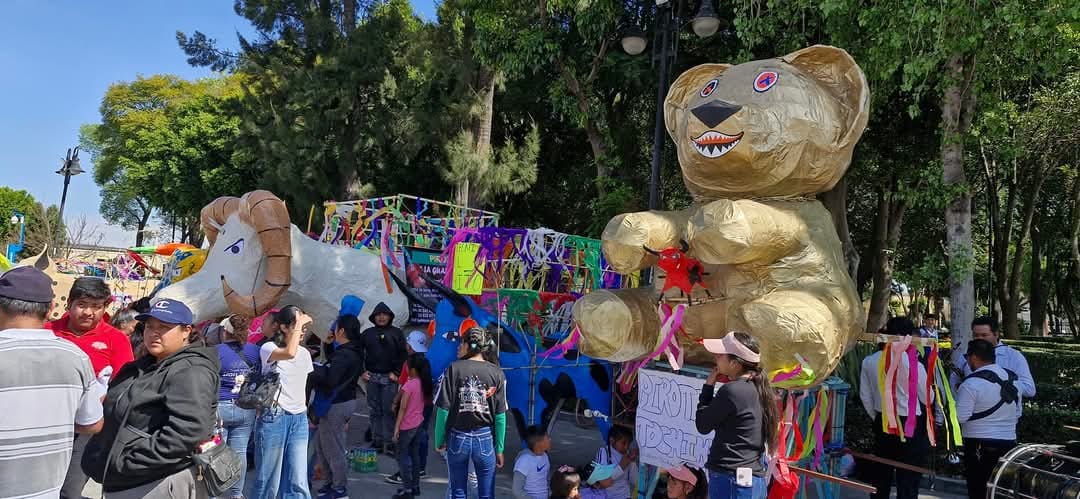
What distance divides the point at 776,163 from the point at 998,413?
2483 mm

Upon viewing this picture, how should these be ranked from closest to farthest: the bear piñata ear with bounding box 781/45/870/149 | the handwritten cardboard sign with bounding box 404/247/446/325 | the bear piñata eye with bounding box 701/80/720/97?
1. the bear piñata ear with bounding box 781/45/870/149
2. the bear piñata eye with bounding box 701/80/720/97
3. the handwritten cardboard sign with bounding box 404/247/446/325

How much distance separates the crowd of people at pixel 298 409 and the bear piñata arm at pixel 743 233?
872mm

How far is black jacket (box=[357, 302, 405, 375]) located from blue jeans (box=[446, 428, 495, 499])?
213 cm

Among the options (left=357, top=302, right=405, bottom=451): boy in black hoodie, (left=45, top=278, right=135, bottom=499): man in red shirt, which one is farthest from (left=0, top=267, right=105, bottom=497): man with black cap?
(left=357, top=302, right=405, bottom=451): boy in black hoodie

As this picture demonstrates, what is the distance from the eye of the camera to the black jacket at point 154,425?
2.88 meters

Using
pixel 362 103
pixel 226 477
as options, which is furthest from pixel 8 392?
pixel 362 103

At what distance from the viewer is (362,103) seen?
60.1 ft

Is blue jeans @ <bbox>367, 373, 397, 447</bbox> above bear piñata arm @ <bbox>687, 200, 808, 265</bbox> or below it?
below

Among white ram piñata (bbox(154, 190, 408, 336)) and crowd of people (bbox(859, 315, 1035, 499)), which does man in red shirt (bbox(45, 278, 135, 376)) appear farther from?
crowd of people (bbox(859, 315, 1035, 499))

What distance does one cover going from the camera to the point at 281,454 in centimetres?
465

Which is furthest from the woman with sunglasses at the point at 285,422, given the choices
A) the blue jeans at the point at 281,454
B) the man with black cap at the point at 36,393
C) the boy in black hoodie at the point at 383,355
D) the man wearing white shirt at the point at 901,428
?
the man wearing white shirt at the point at 901,428

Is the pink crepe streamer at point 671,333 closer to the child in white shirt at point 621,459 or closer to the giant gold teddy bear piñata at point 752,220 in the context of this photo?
the giant gold teddy bear piñata at point 752,220

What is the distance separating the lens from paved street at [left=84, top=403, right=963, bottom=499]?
6.34m

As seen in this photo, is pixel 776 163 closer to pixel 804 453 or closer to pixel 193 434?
pixel 804 453
